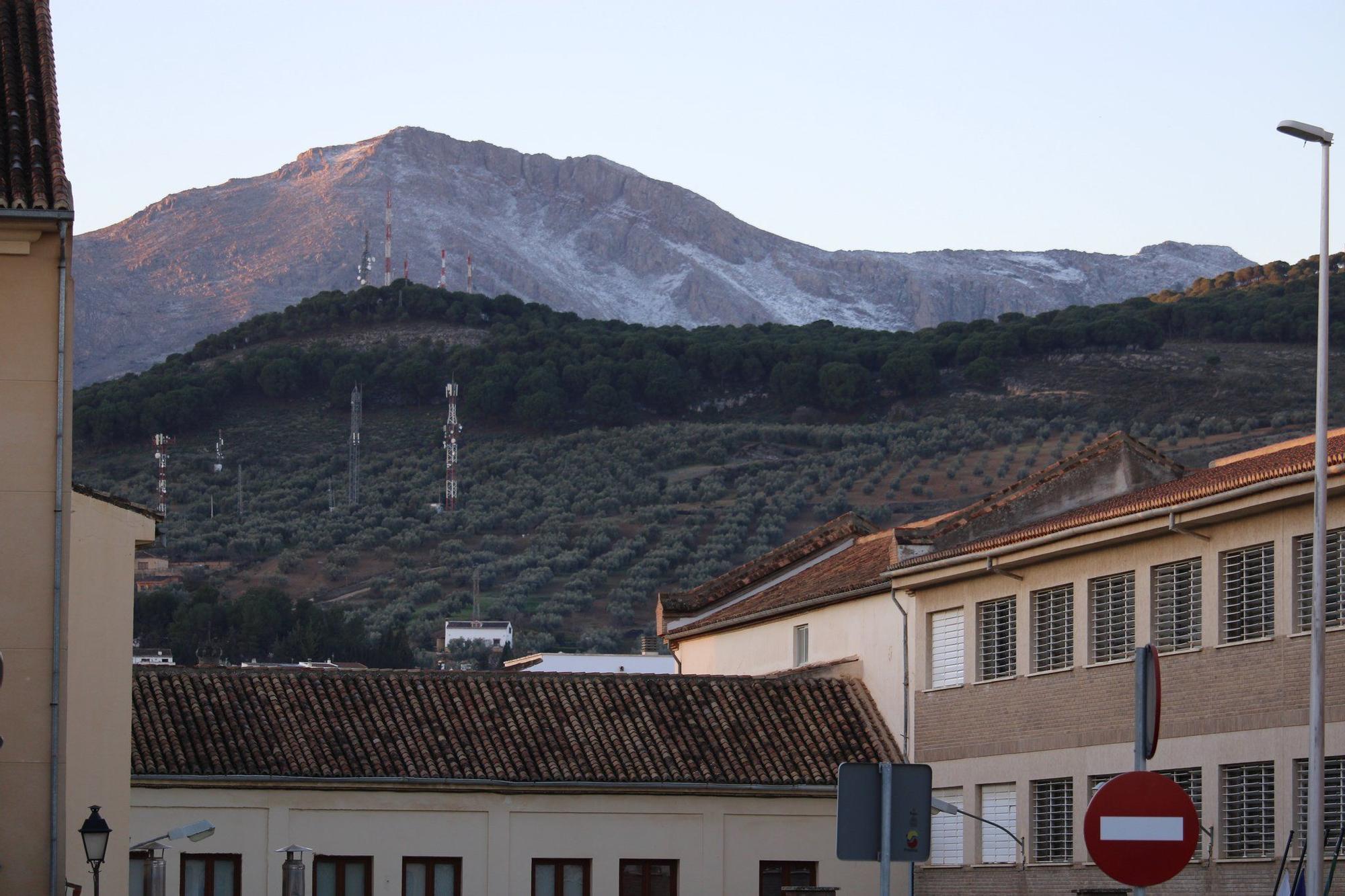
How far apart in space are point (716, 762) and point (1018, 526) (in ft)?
21.0

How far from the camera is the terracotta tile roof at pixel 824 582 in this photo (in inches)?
1467

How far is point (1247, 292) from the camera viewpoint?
110312mm

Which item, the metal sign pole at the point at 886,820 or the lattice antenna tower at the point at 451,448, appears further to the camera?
the lattice antenna tower at the point at 451,448

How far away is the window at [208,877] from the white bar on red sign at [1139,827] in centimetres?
2467

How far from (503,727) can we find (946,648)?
7.36m

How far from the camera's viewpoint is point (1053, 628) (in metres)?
31.0

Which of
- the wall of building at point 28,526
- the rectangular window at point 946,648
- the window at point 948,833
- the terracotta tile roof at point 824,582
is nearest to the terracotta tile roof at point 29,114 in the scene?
the wall of building at point 28,526

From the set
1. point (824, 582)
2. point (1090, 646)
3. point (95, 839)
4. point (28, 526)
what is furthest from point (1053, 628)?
point (28, 526)

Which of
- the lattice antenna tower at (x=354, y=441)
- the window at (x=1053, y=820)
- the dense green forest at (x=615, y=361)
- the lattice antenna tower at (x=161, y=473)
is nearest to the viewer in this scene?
the window at (x=1053, y=820)

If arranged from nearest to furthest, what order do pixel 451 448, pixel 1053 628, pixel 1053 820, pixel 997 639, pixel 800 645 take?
1. pixel 1053 820
2. pixel 1053 628
3. pixel 997 639
4. pixel 800 645
5. pixel 451 448

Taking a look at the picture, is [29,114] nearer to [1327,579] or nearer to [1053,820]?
[1327,579]

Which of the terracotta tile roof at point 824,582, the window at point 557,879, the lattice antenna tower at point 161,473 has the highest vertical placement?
the lattice antenna tower at point 161,473

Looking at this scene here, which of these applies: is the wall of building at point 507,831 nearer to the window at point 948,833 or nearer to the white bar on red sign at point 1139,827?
the window at point 948,833

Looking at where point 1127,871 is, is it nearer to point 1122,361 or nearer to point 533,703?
point 533,703
